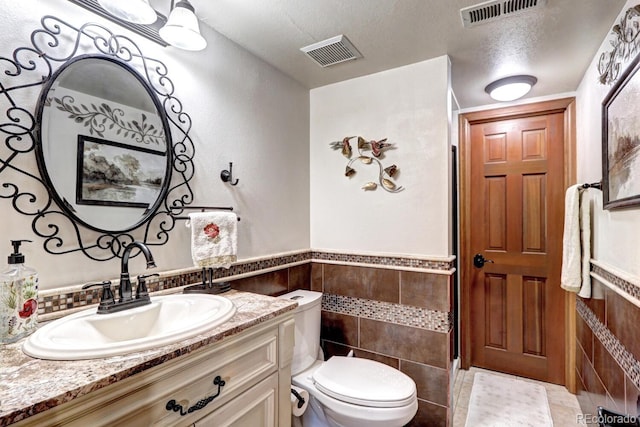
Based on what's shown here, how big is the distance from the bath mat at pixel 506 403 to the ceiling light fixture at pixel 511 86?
6.89 feet

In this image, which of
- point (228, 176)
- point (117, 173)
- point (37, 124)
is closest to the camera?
point (37, 124)

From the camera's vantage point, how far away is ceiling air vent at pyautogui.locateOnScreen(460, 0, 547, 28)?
1.37 metres

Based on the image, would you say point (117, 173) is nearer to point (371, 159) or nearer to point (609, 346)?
point (371, 159)

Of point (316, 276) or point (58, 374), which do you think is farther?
point (316, 276)

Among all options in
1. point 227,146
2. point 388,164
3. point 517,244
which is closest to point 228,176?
point 227,146

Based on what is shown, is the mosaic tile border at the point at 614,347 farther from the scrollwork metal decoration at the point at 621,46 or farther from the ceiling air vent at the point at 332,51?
the ceiling air vent at the point at 332,51

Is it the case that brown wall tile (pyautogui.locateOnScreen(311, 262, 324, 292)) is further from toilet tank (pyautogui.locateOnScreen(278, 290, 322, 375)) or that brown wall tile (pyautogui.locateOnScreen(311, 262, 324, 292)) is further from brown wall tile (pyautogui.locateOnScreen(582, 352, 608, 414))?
brown wall tile (pyautogui.locateOnScreen(582, 352, 608, 414))

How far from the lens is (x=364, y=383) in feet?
5.26

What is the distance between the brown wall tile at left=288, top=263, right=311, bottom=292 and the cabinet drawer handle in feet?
3.73

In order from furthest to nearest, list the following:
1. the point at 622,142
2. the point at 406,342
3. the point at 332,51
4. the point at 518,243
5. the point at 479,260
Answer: the point at 479,260, the point at 518,243, the point at 406,342, the point at 332,51, the point at 622,142

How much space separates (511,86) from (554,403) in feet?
7.11

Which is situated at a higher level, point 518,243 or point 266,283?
point 518,243

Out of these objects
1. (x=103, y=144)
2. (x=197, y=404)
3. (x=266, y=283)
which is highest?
(x=103, y=144)

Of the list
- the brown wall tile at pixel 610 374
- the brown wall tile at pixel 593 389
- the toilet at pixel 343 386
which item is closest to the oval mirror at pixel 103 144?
the toilet at pixel 343 386
